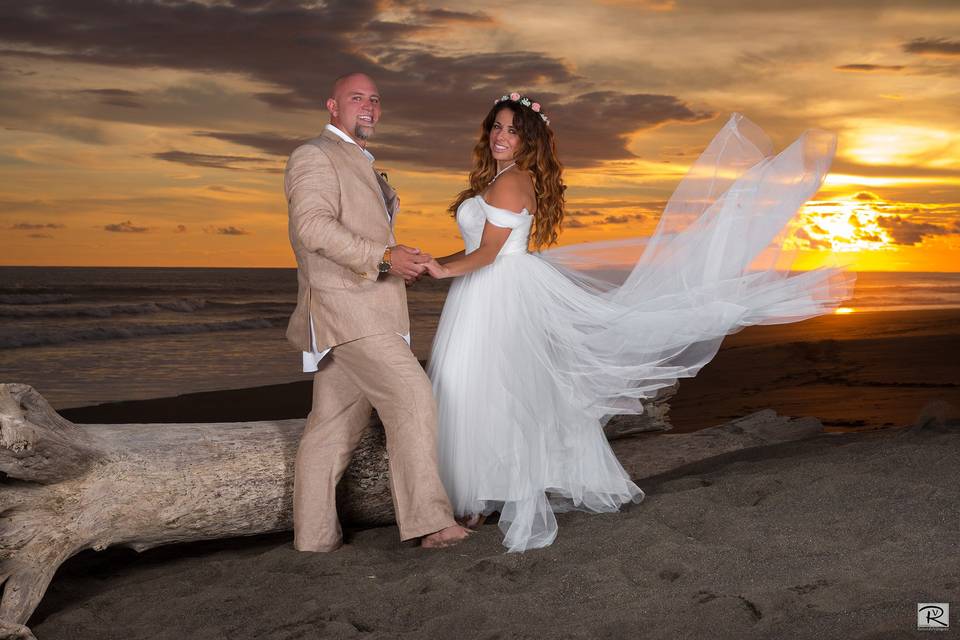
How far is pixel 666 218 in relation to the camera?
4.52m

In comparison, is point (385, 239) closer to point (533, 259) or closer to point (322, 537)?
point (533, 259)

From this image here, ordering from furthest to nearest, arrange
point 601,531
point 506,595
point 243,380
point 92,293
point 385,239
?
point 92,293
point 243,380
point 385,239
point 601,531
point 506,595

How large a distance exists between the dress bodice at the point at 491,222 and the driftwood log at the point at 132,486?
1.07 m

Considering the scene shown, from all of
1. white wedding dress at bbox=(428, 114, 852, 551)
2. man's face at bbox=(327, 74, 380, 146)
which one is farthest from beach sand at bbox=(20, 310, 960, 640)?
man's face at bbox=(327, 74, 380, 146)

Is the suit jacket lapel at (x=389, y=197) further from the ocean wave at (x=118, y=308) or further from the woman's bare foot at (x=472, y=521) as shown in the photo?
the ocean wave at (x=118, y=308)

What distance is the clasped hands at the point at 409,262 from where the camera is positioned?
3.88m

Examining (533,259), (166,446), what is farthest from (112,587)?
(533,259)

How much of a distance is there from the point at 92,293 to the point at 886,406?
91.7ft

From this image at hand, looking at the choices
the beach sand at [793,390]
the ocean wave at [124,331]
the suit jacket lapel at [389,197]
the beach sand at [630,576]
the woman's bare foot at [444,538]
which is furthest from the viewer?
the ocean wave at [124,331]

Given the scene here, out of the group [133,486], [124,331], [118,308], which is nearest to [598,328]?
[133,486]

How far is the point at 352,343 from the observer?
3.98 meters

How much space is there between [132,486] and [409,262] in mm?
1532

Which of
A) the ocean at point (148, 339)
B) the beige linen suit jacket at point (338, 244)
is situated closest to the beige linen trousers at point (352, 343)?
the beige linen suit jacket at point (338, 244)

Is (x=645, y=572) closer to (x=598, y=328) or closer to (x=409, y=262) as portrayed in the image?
(x=598, y=328)
